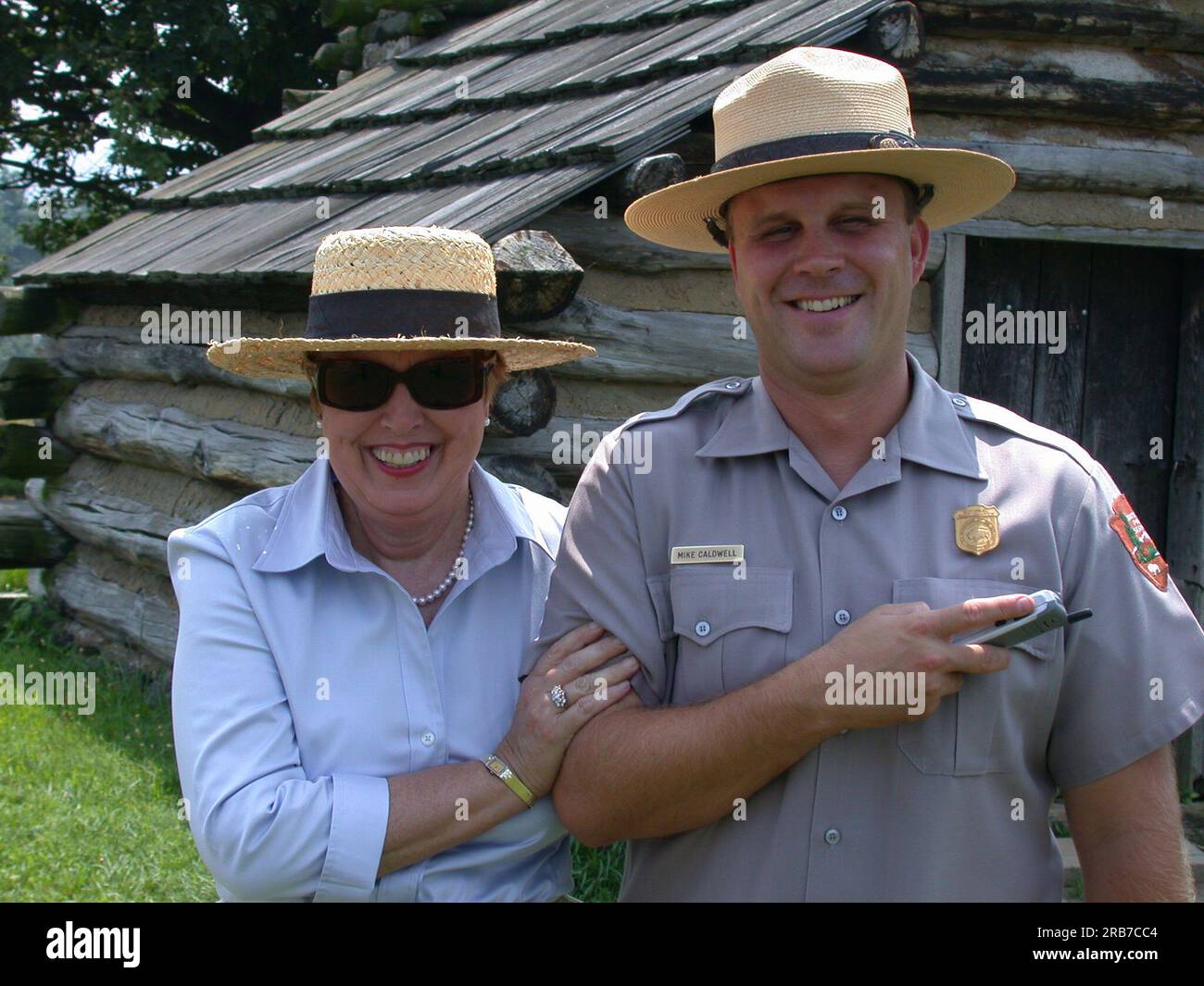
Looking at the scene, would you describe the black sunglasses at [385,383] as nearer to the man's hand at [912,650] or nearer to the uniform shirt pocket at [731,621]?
the uniform shirt pocket at [731,621]

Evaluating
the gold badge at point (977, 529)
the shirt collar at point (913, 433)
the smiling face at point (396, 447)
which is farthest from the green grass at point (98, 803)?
the gold badge at point (977, 529)

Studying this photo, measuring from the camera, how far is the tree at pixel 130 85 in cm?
1448

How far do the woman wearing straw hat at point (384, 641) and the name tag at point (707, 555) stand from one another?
19 cm

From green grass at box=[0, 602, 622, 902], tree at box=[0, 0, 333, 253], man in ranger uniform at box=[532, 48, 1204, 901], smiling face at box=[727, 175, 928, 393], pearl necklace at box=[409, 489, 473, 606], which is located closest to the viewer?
man in ranger uniform at box=[532, 48, 1204, 901]

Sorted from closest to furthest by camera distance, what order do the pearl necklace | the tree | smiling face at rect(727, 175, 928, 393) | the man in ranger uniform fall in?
the man in ranger uniform < smiling face at rect(727, 175, 928, 393) < the pearl necklace < the tree

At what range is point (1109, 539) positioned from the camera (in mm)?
2242

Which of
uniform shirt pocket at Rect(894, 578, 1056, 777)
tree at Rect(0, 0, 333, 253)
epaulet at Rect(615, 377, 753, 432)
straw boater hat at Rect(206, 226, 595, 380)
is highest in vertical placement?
tree at Rect(0, 0, 333, 253)

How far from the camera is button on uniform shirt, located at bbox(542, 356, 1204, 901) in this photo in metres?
2.21

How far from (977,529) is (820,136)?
73 centimetres

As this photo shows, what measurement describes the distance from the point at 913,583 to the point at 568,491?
295 centimetres

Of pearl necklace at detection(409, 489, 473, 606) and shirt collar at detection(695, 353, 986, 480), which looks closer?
shirt collar at detection(695, 353, 986, 480)

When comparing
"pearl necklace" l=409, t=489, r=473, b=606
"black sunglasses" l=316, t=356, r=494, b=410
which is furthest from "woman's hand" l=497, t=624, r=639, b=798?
"black sunglasses" l=316, t=356, r=494, b=410

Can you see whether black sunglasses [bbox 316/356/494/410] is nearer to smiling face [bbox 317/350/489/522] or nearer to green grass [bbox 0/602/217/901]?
smiling face [bbox 317/350/489/522]
